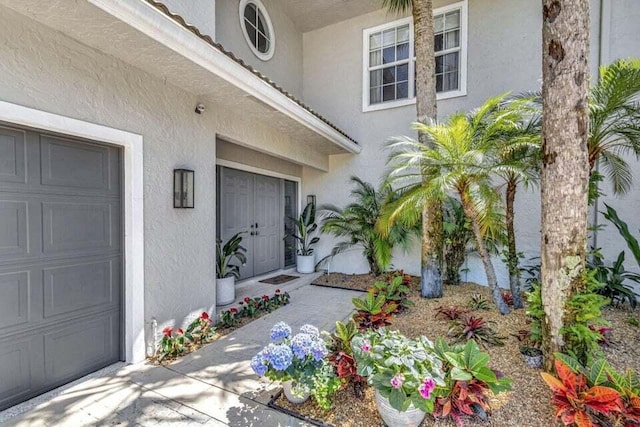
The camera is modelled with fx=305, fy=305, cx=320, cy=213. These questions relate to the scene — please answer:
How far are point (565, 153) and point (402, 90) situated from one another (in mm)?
6264

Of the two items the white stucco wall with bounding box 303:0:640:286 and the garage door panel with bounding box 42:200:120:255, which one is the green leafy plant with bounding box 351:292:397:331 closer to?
the garage door panel with bounding box 42:200:120:255

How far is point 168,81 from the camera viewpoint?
13.5 feet

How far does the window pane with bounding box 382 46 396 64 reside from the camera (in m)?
8.59

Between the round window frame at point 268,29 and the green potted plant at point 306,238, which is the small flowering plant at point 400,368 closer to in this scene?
the green potted plant at point 306,238

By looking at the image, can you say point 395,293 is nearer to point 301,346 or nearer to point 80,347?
point 301,346

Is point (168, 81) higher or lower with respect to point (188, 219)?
higher

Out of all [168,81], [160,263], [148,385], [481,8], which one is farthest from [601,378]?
[481,8]

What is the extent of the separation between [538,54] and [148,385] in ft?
31.4

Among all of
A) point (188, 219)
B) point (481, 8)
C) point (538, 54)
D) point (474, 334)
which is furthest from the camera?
point (481, 8)

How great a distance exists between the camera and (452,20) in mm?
7859

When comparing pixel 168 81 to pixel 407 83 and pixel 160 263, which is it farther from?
pixel 407 83

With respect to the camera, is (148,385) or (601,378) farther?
(148,385)

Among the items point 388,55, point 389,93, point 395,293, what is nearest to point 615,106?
point 395,293

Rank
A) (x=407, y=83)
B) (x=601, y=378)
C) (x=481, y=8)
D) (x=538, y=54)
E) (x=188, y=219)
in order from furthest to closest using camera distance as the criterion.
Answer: (x=407, y=83) < (x=481, y=8) < (x=538, y=54) < (x=188, y=219) < (x=601, y=378)
